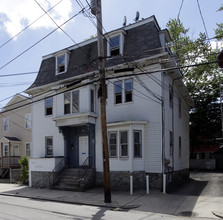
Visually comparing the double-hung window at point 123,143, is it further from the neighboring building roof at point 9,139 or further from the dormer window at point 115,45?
the neighboring building roof at point 9,139

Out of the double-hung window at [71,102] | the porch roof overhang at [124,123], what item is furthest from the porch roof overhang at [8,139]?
the porch roof overhang at [124,123]

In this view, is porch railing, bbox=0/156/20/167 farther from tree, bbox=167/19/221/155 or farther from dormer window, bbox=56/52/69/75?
tree, bbox=167/19/221/155

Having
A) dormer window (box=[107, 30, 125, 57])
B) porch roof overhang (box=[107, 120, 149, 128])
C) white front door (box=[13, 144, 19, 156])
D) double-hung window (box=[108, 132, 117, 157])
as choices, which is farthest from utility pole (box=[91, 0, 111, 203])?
white front door (box=[13, 144, 19, 156])

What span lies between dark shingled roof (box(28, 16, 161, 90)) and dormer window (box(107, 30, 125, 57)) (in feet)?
1.12

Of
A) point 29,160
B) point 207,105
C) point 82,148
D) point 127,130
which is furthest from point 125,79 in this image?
point 207,105

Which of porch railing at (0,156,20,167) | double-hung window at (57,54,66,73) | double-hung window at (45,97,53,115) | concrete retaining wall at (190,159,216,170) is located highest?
double-hung window at (57,54,66,73)

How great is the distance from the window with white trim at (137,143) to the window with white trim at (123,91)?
2.25m

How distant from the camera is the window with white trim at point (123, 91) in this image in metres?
15.7

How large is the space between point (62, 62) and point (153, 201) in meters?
12.6

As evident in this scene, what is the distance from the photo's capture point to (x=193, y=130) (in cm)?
3338

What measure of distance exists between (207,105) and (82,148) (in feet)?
70.4

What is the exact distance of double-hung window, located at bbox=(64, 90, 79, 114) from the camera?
56.6 ft

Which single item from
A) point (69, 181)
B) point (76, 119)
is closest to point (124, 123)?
point (76, 119)

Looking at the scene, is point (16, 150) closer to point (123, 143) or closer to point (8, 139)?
point (8, 139)
